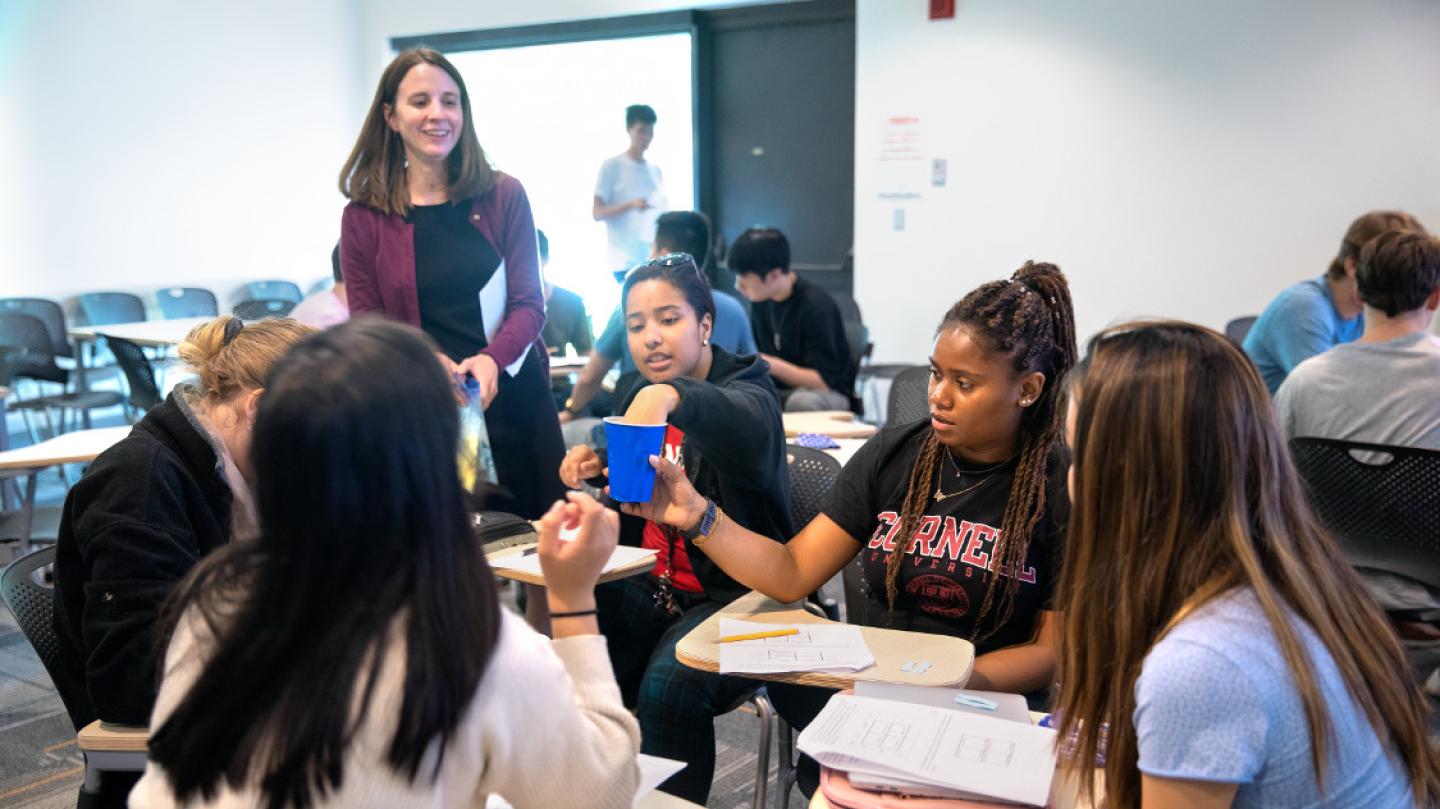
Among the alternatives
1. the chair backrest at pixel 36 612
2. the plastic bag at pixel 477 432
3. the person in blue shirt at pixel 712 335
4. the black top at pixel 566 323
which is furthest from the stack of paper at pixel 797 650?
the black top at pixel 566 323

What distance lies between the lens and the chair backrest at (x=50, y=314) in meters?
6.71

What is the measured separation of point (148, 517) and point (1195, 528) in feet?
4.54

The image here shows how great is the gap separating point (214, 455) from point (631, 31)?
653 cm

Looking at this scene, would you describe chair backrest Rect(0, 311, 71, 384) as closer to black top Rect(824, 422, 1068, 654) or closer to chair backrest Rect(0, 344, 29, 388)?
chair backrest Rect(0, 344, 29, 388)

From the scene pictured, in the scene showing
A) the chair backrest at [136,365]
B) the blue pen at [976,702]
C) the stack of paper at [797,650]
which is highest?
the blue pen at [976,702]

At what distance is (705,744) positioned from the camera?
85.0 inches

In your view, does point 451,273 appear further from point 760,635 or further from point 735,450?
point 760,635

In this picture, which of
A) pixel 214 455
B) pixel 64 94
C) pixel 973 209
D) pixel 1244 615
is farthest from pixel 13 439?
pixel 1244 615

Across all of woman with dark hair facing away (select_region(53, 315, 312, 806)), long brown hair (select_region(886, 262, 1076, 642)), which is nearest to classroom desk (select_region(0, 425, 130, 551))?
woman with dark hair facing away (select_region(53, 315, 312, 806))

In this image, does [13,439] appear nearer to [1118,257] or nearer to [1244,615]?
[1118,257]

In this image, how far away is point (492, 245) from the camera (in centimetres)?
282

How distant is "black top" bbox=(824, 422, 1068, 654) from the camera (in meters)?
1.90

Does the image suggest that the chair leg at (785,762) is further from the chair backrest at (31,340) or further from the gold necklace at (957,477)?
the chair backrest at (31,340)

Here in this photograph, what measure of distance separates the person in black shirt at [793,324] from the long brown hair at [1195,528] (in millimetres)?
3263
